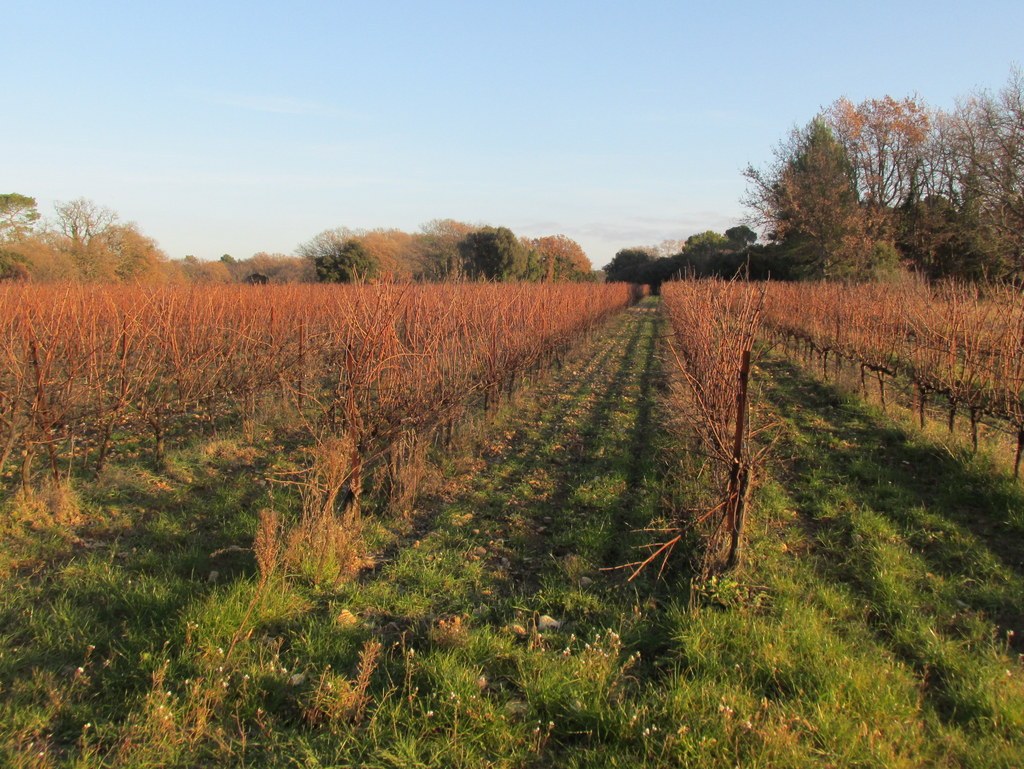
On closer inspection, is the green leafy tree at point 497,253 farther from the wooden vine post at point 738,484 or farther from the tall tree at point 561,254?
the wooden vine post at point 738,484

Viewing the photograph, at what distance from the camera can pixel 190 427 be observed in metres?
7.93

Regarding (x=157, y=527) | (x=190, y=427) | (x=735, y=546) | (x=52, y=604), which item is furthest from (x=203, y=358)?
(x=735, y=546)

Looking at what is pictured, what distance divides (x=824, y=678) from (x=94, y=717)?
10.4 feet

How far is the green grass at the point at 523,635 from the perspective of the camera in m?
2.42

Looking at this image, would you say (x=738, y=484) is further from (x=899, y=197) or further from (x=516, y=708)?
(x=899, y=197)

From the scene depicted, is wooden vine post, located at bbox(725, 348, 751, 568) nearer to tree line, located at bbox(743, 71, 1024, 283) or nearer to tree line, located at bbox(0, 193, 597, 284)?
tree line, located at bbox(0, 193, 597, 284)

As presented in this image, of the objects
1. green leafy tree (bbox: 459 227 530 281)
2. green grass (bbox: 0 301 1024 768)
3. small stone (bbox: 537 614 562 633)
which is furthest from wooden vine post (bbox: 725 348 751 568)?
green leafy tree (bbox: 459 227 530 281)

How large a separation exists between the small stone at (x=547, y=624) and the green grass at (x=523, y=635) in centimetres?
3

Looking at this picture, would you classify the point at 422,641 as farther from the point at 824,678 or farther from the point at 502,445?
the point at 502,445

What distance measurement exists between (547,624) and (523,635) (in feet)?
0.54

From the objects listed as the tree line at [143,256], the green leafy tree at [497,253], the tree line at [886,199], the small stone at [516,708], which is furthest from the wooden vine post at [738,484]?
the green leafy tree at [497,253]

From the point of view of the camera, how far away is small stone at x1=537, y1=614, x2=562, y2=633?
3315 millimetres

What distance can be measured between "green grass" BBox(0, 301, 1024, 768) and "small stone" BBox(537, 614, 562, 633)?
0.03m

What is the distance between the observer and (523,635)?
325cm
